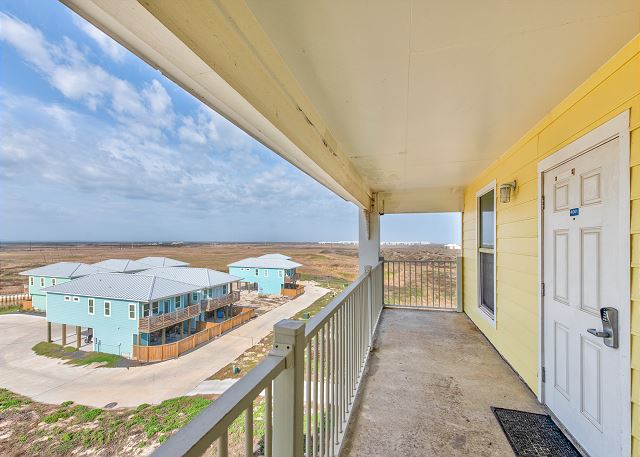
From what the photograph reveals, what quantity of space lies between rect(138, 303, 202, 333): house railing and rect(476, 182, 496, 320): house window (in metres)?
3.54

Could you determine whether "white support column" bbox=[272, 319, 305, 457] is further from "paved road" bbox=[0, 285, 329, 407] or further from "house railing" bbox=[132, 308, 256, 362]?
"house railing" bbox=[132, 308, 256, 362]

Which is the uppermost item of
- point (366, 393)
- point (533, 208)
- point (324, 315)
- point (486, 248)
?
point (533, 208)

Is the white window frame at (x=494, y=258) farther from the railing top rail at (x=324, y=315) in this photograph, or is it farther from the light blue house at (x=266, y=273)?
the light blue house at (x=266, y=273)

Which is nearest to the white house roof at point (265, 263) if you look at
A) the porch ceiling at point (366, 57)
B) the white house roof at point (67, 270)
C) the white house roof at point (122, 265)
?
the white house roof at point (122, 265)

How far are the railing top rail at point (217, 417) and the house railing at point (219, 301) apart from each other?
140cm

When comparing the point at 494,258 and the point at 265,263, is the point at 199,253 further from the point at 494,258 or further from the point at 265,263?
the point at 494,258

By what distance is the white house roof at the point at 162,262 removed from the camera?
2.12 m

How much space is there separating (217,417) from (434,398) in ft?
7.93

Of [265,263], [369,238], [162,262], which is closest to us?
[162,262]

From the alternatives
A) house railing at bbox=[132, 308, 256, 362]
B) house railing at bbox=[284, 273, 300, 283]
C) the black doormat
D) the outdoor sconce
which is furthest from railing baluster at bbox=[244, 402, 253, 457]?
the outdoor sconce

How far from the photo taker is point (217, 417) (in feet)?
2.04

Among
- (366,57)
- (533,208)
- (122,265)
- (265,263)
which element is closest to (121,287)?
(122,265)

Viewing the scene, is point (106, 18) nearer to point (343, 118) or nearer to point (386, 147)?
point (343, 118)

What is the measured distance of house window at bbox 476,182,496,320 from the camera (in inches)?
148
